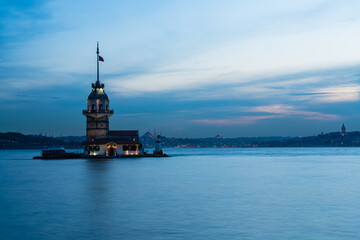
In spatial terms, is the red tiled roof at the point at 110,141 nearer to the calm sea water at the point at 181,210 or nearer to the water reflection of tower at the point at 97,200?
the water reflection of tower at the point at 97,200

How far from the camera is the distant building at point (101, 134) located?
10294 cm

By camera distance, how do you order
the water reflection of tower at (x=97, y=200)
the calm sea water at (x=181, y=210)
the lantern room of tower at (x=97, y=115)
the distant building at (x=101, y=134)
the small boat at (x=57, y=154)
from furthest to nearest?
the small boat at (x=57, y=154) < the lantern room of tower at (x=97, y=115) < the distant building at (x=101, y=134) < the water reflection of tower at (x=97, y=200) < the calm sea water at (x=181, y=210)

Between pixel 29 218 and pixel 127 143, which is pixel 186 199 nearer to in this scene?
pixel 29 218

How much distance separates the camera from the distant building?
102938 millimetres

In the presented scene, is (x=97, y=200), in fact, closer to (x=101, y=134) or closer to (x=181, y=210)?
(x=181, y=210)

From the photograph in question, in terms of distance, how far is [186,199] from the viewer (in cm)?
3575

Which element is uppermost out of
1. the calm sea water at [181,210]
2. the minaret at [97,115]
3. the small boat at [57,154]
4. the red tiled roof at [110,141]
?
the minaret at [97,115]

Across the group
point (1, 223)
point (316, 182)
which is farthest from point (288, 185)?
point (1, 223)

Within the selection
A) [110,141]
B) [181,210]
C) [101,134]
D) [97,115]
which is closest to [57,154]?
[101,134]

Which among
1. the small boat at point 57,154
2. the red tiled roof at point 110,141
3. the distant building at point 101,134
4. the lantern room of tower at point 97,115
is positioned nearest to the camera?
the red tiled roof at point 110,141

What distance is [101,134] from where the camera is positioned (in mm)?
103625

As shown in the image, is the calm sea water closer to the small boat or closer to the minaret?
the minaret

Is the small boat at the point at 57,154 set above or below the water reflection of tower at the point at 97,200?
above

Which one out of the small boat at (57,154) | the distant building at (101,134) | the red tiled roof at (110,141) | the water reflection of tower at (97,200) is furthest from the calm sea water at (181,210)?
the small boat at (57,154)
